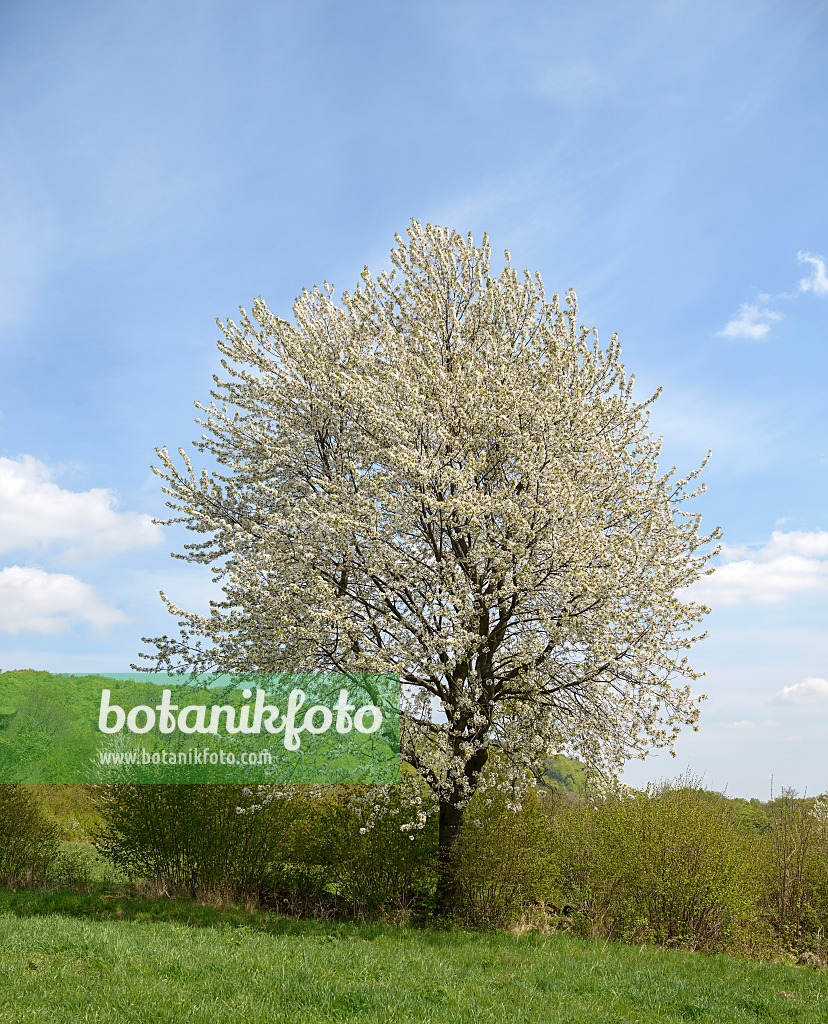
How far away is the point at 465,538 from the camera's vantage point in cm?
1180

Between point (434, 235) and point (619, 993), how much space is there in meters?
12.9

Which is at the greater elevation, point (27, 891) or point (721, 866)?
point (721, 866)

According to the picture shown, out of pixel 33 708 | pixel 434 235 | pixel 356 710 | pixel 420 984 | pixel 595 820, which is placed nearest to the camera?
pixel 420 984

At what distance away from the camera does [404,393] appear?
11719 mm

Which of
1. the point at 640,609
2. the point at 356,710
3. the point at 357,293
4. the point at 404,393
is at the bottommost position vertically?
the point at 356,710

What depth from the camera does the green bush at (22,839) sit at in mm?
14188

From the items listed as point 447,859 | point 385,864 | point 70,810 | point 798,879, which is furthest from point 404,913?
point 70,810

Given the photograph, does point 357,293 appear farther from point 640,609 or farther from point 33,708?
point 33,708

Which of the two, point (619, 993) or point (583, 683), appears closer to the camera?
point (619, 993)

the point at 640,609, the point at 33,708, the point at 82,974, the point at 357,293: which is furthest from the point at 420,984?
the point at 33,708

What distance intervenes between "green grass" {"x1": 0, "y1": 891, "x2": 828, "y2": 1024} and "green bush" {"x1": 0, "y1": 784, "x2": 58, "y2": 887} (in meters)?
4.49

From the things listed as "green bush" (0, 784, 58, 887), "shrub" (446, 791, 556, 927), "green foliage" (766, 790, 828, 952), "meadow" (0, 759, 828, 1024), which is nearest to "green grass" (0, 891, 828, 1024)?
"meadow" (0, 759, 828, 1024)

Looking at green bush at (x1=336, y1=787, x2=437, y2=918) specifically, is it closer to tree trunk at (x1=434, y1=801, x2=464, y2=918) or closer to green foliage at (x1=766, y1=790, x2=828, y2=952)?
tree trunk at (x1=434, y1=801, x2=464, y2=918)
